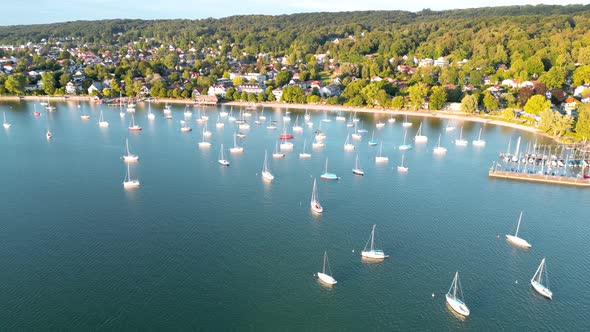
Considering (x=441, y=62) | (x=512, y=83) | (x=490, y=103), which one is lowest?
(x=490, y=103)

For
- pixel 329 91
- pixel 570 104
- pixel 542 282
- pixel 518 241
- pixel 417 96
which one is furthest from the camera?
pixel 329 91

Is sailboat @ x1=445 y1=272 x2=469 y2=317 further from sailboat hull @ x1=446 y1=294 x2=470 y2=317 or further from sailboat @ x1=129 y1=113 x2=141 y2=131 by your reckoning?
sailboat @ x1=129 y1=113 x2=141 y2=131

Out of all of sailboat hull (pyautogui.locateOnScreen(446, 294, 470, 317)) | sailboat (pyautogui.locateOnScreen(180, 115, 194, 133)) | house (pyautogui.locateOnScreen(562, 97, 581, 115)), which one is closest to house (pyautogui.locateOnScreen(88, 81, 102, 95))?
sailboat (pyautogui.locateOnScreen(180, 115, 194, 133))

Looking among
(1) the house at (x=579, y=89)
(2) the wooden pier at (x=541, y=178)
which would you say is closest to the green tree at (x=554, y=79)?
(1) the house at (x=579, y=89)

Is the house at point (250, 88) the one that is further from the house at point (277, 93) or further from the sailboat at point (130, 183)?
the sailboat at point (130, 183)

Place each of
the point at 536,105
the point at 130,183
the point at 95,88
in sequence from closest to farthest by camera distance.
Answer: the point at 130,183 → the point at 536,105 → the point at 95,88

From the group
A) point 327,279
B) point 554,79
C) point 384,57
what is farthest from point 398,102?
point 327,279

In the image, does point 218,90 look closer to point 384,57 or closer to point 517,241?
point 384,57
